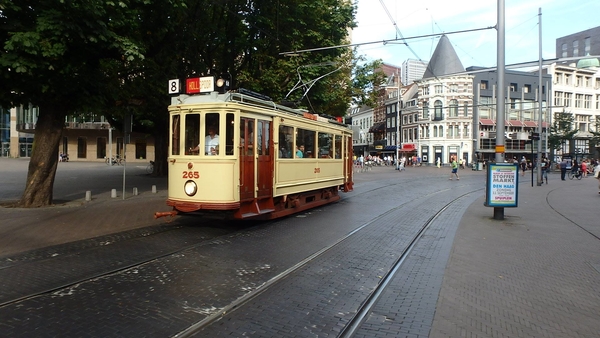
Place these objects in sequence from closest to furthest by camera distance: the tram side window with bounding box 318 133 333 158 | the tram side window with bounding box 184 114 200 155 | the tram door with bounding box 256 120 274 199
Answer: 1. the tram side window with bounding box 184 114 200 155
2. the tram door with bounding box 256 120 274 199
3. the tram side window with bounding box 318 133 333 158

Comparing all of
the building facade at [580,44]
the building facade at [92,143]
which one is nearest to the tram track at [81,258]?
the building facade at [92,143]

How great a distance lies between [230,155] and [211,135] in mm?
624

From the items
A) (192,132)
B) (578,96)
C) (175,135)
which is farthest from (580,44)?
(175,135)

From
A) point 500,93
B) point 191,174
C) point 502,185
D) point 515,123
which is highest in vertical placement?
point 515,123

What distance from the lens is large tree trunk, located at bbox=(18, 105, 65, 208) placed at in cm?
1273

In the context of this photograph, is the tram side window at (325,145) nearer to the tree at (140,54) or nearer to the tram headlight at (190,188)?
the tree at (140,54)

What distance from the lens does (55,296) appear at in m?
5.34

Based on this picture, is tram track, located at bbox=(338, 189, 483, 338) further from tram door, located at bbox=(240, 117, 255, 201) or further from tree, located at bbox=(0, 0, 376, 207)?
tree, located at bbox=(0, 0, 376, 207)

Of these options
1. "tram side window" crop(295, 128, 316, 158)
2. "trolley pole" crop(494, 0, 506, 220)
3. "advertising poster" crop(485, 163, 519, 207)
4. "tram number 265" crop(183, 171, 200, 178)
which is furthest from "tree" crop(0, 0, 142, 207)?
"advertising poster" crop(485, 163, 519, 207)

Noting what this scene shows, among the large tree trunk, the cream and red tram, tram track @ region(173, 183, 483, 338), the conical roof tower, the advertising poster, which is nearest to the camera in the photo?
tram track @ region(173, 183, 483, 338)

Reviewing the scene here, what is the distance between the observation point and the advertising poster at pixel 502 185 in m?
12.0

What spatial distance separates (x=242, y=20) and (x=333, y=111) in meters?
10.3

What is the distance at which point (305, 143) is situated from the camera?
12.8m

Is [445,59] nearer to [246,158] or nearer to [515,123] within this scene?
[515,123]
